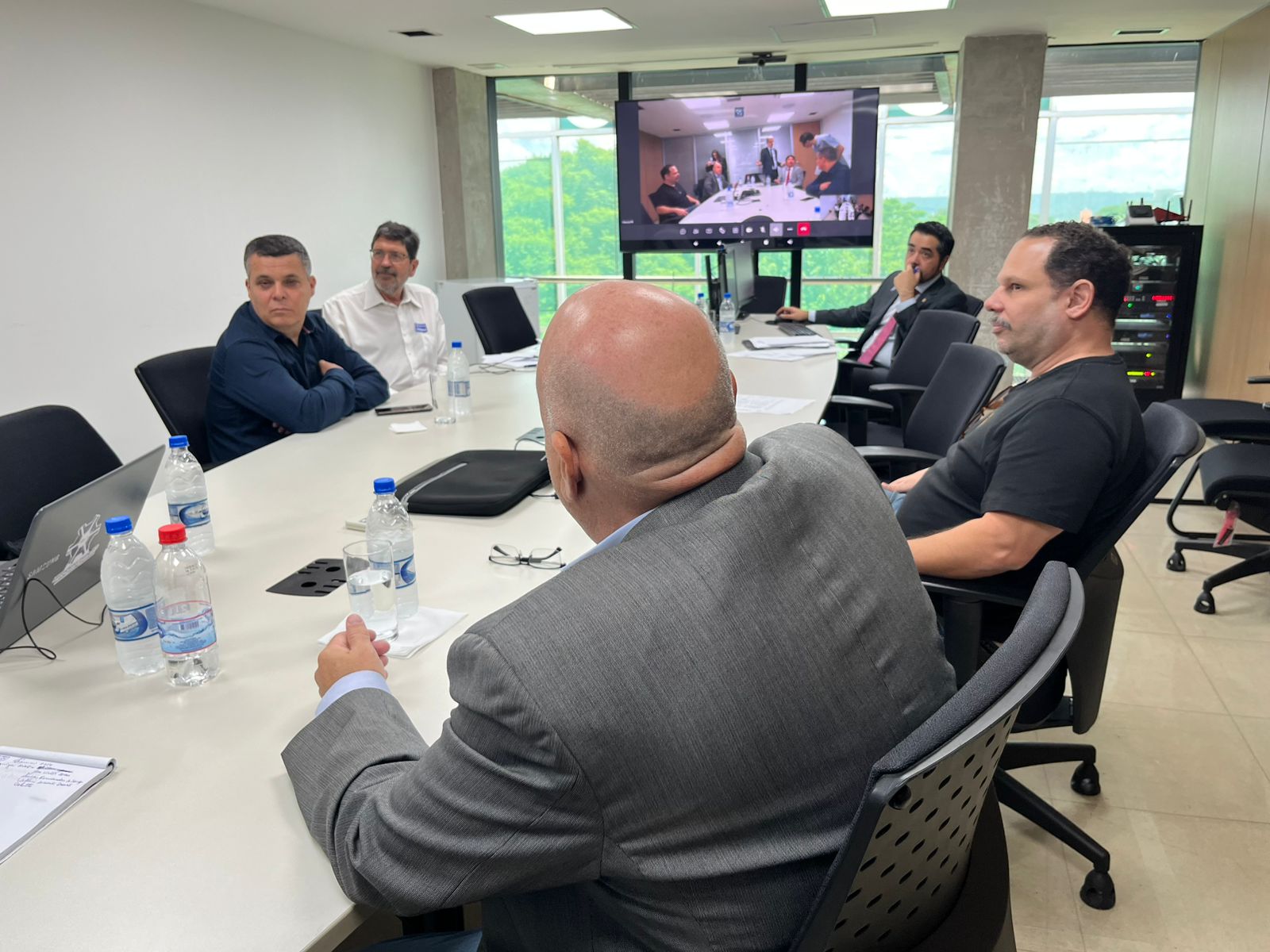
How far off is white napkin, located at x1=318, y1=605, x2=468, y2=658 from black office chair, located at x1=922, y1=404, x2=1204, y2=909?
0.93 m

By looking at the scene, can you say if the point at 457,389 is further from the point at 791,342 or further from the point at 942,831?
the point at 942,831

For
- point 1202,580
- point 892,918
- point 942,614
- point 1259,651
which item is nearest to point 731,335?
point 1202,580

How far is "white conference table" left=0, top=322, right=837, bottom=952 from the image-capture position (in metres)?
0.92

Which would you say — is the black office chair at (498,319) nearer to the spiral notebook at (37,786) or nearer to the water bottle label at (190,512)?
the water bottle label at (190,512)

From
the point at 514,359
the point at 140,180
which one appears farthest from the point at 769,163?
the point at 140,180

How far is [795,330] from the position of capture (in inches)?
208

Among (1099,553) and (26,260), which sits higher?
(26,260)

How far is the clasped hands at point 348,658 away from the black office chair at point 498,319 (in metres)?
3.44

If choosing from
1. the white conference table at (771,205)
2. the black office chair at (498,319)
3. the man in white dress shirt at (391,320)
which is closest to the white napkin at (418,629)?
the man in white dress shirt at (391,320)

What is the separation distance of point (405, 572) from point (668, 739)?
0.87 m

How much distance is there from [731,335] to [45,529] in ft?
12.9

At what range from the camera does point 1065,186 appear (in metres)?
7.29

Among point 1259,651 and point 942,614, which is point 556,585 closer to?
point 942,614

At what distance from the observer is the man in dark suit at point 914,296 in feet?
15.1
